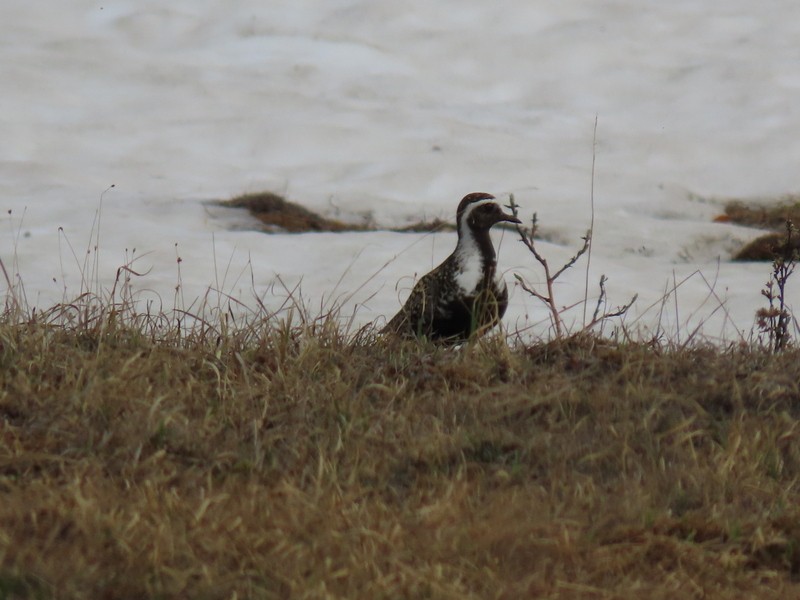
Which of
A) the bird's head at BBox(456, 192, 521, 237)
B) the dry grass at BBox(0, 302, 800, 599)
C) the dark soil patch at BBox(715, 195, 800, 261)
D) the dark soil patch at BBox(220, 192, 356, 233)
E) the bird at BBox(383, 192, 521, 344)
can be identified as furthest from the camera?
the dark soil patch at BBox(715, 195, 800, 261)

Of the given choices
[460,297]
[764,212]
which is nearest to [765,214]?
[764,212]

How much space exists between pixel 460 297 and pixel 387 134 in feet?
19.8

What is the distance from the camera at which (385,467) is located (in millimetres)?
3861

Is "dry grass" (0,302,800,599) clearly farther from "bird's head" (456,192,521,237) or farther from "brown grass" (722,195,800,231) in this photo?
"brown grass" (722,195,800,231)

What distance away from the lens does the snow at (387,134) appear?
830 centimetres

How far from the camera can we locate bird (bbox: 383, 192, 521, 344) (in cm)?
557

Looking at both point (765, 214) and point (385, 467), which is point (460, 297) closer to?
point (385, 467)

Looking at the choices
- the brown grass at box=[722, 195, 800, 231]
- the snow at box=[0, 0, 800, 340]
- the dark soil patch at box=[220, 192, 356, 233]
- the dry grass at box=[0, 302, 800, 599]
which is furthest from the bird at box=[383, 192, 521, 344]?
the brown grass at box=[722, 195, 800, 231]

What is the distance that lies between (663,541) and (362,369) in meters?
1.52

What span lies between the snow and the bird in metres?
1.30

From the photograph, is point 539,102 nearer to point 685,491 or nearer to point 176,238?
point 176,238

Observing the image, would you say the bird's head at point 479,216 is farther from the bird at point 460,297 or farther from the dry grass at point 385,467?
the dry grass at point 385,467

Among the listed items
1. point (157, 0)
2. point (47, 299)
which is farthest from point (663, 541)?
point (157, 0)

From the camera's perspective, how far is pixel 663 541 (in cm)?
347
